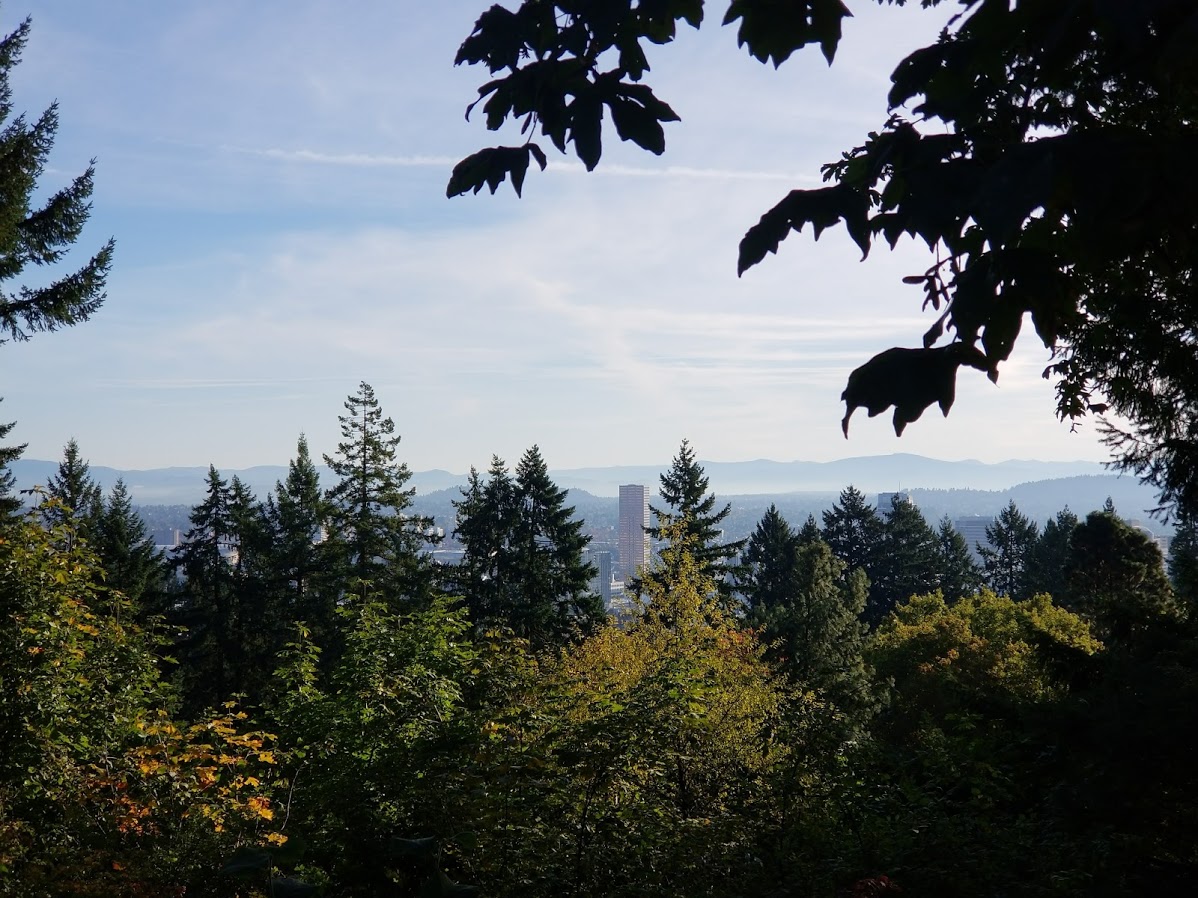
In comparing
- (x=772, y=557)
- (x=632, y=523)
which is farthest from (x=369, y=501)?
(x=632, y=523)

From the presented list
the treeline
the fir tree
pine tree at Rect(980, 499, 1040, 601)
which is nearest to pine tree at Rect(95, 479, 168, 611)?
the fir tree

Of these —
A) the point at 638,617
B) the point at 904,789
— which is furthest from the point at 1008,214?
the point at 638,617

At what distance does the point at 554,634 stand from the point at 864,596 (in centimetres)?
1583

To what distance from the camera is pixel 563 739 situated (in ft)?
21.4

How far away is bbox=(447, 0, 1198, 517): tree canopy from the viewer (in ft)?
3.86

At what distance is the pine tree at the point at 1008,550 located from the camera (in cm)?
6228

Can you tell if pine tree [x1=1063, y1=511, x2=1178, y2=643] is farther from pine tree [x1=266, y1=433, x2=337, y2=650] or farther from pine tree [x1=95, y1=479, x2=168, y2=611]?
pine tree [x1=95, y1=479, x2=168, y2=611]

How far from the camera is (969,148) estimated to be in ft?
5.58

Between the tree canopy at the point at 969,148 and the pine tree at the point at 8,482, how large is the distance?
44.9 feet

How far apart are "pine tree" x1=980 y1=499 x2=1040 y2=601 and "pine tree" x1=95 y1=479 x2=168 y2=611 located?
186ft

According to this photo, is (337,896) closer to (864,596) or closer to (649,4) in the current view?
(649,4)

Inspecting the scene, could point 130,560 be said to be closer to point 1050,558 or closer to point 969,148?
point 969,148

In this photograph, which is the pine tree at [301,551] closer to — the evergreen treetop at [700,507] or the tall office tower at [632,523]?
the evergreen treetop at [700,507]

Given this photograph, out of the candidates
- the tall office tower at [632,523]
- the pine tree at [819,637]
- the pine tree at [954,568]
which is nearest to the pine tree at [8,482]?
the pine tree at [819,637]
